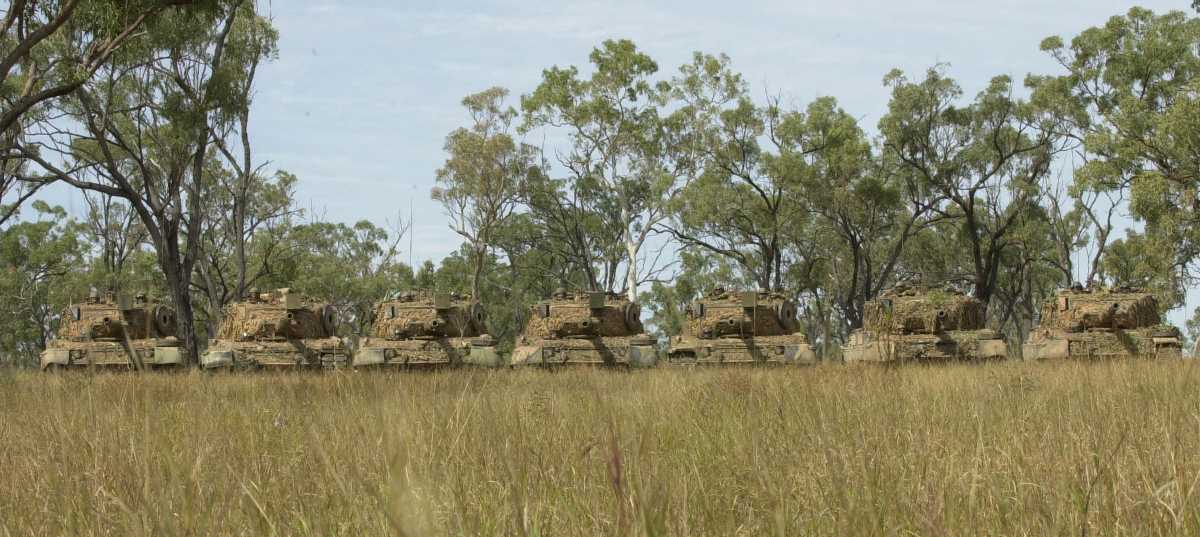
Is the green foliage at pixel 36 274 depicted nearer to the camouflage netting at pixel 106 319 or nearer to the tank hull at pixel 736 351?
the camouflage netting at pixel 106 319

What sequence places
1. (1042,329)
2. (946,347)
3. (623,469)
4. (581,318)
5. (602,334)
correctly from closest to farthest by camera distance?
(623,469) < (946,347) < (1042,329) < (581,318) < (602,334)

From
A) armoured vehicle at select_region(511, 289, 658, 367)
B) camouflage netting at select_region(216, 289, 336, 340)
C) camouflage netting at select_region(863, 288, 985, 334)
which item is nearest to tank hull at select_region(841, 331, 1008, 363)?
camouflage netting at select_region(863, 288, 985, 334)

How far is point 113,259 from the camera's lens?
120ft

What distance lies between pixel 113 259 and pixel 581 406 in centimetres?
3470

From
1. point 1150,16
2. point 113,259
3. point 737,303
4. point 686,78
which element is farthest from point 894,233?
point 113,259

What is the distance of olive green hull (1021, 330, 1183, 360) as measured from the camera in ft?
55.7

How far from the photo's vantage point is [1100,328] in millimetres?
18391

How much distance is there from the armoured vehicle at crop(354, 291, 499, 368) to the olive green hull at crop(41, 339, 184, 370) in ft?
9.90

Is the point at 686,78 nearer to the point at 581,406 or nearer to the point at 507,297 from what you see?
the point at 507,297

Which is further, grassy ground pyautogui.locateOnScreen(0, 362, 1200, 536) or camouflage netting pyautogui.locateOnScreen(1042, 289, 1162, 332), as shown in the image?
camouflage netting pyautogui.locateOnScreen(1042, 289, 1162, 332)

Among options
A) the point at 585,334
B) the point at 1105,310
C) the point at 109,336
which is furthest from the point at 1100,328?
the point at 109,336

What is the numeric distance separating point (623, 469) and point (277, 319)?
55.9 ft

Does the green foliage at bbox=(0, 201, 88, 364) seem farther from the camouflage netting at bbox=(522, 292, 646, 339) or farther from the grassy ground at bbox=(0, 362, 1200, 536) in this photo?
the grassy ground at bbox=(0, 362, 1200, 536)

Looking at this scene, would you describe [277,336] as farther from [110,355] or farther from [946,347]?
[946,347]
